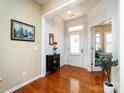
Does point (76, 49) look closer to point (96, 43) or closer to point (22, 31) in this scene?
point (96, 43)

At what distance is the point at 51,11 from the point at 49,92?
2.71 meters

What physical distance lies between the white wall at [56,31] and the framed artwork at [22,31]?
110 cm

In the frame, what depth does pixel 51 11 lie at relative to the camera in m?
3.52

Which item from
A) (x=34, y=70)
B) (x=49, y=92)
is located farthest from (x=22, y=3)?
(x=49, y=92)

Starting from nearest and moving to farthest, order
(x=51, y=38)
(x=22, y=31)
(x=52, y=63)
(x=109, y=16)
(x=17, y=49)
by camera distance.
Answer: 1. (x=17, y=49)
2. (x=22, y=31)
3. (x=109, y=16)
4. (x=52, y=63)
5. (x=51, y=38)

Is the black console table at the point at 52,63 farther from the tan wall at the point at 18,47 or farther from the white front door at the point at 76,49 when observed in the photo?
the white front door at the point at 76,49

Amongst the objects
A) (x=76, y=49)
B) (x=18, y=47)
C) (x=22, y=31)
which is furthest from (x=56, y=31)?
(x=18, y=47)

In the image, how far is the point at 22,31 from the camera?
2.97m

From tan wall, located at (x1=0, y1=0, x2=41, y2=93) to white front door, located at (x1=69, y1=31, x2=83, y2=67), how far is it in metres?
2.73

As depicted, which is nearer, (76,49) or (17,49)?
(17,49)

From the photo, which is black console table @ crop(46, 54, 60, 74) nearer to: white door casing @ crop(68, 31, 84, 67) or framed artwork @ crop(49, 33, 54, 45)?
framed artwork @ crop(49, 33, 54, 45)

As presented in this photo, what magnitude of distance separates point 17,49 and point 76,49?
3752 millimetres

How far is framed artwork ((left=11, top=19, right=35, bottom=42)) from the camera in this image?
2.64 m

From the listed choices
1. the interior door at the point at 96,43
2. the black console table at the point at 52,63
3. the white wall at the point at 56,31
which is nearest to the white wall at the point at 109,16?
the interior door at the point at 96,43
